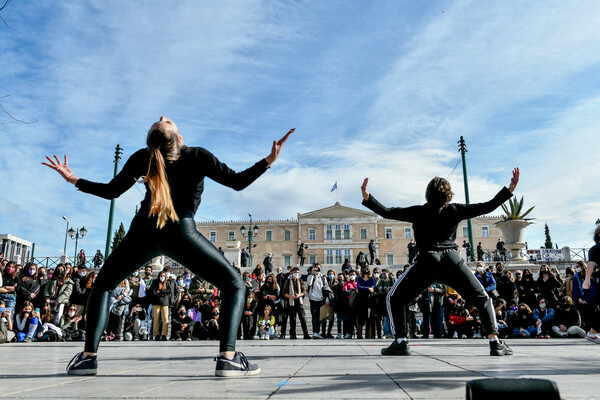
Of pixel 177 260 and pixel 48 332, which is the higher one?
pixel 177 260

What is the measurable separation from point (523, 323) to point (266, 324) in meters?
6.48

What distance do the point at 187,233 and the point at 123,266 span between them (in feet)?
1.83

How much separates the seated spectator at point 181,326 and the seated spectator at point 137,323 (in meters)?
0.88

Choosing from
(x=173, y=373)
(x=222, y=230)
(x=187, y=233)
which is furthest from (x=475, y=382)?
(x=222, y=230)

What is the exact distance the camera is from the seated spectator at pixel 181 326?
12.1 m

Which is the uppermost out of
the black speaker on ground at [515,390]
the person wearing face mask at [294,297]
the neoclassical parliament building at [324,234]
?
the neoclassical parliament building at [324,234]

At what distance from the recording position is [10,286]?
11711 millimetres

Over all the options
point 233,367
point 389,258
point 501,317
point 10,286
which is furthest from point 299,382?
point 389,258

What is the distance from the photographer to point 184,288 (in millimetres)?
14773

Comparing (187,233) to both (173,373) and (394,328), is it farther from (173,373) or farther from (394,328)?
(394,328)

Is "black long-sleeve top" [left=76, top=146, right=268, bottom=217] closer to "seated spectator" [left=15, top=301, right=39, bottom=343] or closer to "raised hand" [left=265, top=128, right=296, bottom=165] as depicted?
"raised hand" [left=265, top=128, right=296, bottom=165]

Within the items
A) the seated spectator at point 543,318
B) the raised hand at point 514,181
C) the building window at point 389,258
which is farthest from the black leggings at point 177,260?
the building window at point 389,258

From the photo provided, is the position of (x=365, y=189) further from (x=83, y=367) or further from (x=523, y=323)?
(x=523, y=323)

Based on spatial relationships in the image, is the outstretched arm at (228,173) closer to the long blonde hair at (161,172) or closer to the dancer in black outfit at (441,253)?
the long blonde hair at (161,172)
